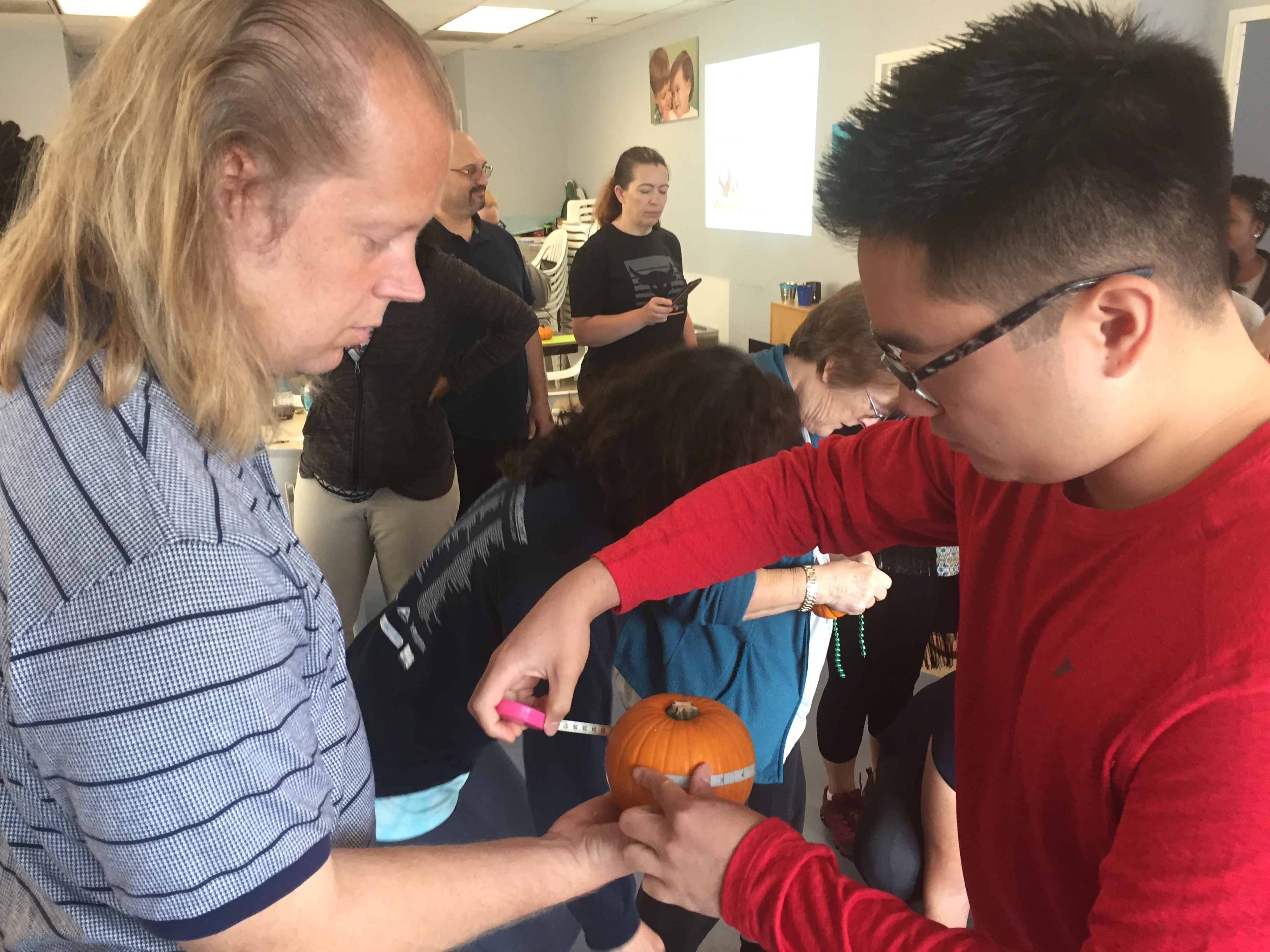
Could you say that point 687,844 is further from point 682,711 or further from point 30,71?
point 30,71

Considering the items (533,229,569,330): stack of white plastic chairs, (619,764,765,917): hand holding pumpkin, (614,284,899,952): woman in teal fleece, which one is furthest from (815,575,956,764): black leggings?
(533,229,569,330): stack of white plastic chairs

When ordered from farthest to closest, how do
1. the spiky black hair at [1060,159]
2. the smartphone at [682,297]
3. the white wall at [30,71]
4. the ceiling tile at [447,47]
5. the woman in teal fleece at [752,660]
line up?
the ceiling tile at [447,47], the white wall at [30,71], the smartphone at [682,297], the woman in teal fleece at [752,660], the spiky black hair at [1060,159]

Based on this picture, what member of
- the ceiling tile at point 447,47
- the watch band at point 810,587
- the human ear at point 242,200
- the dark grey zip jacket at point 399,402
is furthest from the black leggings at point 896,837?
the ceiling tile at point 447,47

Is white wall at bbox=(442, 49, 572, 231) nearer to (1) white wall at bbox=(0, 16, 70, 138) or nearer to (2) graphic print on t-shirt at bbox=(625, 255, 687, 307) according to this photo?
(1) white wall at bbox=(0, 16, 70, 138)

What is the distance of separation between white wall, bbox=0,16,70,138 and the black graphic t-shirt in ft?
23.4

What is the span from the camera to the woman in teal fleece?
5.15 feet

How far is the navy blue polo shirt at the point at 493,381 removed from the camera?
10.0ft

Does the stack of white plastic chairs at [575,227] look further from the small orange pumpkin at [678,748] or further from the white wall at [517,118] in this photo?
the small orange pumpkin at [678,748]

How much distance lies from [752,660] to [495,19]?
7639 millimetres

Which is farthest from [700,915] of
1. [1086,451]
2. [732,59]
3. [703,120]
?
[703,120]

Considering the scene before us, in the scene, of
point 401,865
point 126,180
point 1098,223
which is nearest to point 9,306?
point 126,180

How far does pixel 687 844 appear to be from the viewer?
853mm

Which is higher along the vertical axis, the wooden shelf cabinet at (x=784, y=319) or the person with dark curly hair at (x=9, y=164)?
the person with dark curly hair at (x=9, y=164)

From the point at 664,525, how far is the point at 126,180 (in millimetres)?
734
